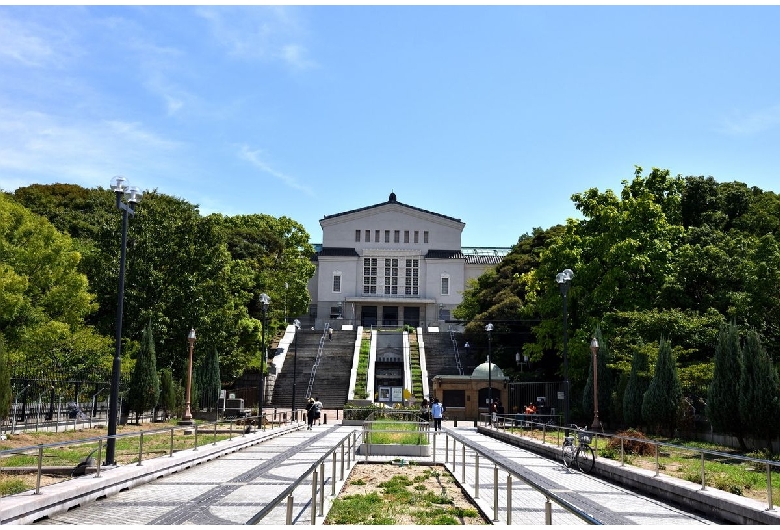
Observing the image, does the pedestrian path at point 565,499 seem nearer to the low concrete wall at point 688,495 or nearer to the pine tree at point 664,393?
the low concrete wall at point 688,495

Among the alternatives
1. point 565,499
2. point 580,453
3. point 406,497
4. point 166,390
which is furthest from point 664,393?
point 166,390

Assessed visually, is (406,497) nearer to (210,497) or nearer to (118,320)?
(210,497)

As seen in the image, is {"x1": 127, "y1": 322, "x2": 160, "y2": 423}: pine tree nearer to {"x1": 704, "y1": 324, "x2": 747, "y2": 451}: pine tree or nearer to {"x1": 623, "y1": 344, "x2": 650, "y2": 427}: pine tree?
{"x1": 623, "y1": 344, "x2": 650, "y2": 427}: pine tree

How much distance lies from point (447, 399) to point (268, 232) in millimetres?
23881

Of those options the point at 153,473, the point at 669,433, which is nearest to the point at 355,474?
the point at 153,473

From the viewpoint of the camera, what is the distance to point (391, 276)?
7969cm

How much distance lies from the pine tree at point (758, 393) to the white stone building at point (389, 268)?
57.8 meters

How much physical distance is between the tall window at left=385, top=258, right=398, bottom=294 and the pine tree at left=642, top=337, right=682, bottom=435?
54511 mm

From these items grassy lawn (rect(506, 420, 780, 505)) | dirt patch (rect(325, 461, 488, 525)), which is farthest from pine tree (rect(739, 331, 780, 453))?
dirt patch (rect(325, 461, 488, 525))

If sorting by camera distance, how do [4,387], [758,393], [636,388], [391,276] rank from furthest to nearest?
[391,276] < [636,388] < [4,387] < [758,393]

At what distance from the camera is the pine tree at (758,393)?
1925 centimetres

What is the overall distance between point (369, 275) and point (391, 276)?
2.43 meters

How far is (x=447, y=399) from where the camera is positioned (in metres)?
46.6

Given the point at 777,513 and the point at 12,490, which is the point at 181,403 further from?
the point at 777,513
